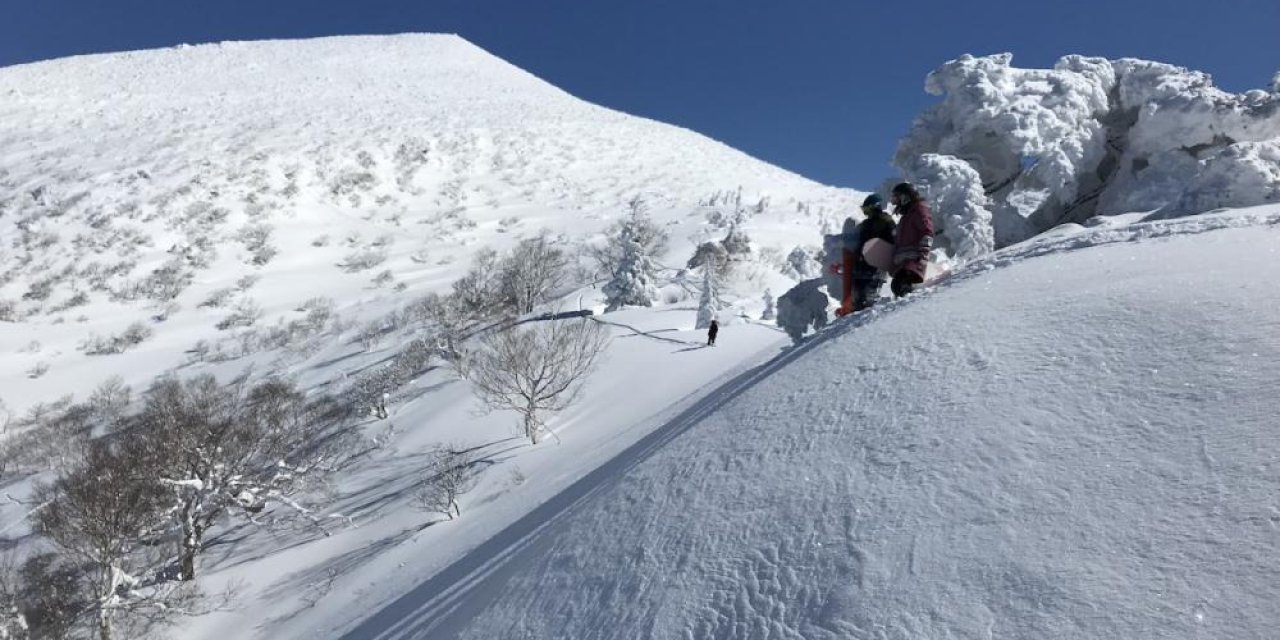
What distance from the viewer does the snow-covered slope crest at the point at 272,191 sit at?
33250 mm

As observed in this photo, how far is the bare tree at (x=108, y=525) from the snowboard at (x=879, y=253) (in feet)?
55.2

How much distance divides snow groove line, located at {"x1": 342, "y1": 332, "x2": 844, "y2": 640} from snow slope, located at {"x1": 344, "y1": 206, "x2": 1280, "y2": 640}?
19 centimetres

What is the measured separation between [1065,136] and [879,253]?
6.70m

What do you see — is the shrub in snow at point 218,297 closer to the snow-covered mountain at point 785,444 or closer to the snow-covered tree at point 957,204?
the snow-covered mountain at point 785,444

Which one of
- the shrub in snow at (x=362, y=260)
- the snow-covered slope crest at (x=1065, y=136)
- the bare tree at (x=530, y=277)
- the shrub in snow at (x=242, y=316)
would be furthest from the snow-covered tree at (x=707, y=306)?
the shrub in snow at (x=242, y=316)

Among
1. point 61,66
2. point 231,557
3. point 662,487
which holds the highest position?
point 61,66

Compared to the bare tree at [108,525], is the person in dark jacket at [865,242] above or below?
above

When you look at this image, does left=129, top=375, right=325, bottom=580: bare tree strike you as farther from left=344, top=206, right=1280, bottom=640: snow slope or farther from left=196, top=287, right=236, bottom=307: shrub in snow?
left=344, top=206, right=1280, bottom=640: snow slope

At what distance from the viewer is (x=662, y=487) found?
15.9 feet

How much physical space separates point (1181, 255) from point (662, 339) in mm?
18083

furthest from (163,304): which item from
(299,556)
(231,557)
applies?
(299,556)

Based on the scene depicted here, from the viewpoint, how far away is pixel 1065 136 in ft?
37.7

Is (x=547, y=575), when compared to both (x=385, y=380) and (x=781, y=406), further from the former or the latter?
(x=385, y=380)

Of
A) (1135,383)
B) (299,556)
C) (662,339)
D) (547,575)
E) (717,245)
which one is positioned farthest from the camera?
(717,245)
